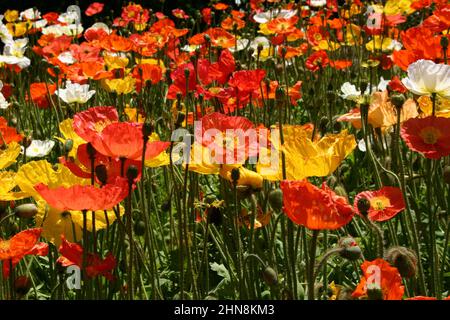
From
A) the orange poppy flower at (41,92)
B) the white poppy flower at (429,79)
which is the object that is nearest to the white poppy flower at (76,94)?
the orange poppy flower at (41,92)

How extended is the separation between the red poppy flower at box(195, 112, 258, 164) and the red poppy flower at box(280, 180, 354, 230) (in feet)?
1.32

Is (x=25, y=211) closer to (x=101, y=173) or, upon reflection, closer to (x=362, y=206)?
(x=101, y=173)

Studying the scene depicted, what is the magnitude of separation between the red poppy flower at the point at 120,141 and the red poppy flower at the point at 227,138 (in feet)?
0.68

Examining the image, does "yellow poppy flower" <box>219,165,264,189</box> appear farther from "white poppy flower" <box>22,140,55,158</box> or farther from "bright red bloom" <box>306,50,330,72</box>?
"bright red bloom" <box>306,50,330,72</box>

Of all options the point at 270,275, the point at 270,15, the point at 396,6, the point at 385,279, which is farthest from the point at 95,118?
the point at 270,15

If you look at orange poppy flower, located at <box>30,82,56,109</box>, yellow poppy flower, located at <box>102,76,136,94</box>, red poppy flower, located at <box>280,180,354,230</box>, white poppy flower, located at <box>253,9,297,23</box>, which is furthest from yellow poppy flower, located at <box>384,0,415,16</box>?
red poppy flower, located at <box>280,180,354,230</box>

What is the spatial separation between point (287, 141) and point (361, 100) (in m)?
0.46
